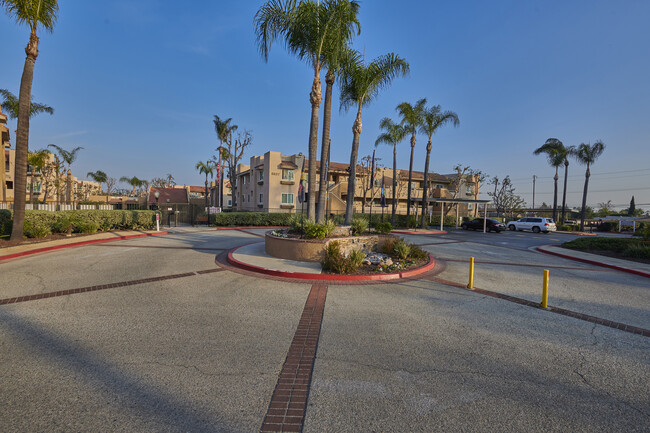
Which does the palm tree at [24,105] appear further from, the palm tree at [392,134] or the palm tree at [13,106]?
the palm tree at [392,134]

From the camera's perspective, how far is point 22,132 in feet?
42.4

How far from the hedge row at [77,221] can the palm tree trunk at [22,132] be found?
0.88 m

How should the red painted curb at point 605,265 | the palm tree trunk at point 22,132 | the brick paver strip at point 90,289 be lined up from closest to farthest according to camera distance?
the brick paver strip at point 90,289
the red painted curb at point 605,265
the palm tree trunk at point 22,132

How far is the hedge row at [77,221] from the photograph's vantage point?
1391cm

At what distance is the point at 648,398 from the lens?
310 centimetres

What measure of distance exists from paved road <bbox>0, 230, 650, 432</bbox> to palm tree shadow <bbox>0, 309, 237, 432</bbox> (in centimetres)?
2

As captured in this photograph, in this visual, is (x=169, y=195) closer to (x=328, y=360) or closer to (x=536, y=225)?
(x=536, y=225)

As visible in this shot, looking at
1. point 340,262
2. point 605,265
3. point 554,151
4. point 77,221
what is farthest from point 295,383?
point 554,151

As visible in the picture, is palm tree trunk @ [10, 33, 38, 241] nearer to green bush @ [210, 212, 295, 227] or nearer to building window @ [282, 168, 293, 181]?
green bush @ [210, 212, 295, 227]

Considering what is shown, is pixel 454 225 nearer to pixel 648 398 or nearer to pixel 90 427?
pixel 648 398

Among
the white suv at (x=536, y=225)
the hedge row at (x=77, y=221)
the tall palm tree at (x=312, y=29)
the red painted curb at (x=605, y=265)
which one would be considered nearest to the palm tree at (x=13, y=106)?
the hedge row at (x=77, y=221)

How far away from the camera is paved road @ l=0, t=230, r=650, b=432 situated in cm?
273

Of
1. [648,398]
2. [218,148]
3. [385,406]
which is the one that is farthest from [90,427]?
[218,148]

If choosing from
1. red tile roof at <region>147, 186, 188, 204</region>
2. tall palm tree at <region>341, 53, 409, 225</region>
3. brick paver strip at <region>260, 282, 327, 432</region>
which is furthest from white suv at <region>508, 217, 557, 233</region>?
→ red tile roof at <region>147, 186, 188, 204</region>
